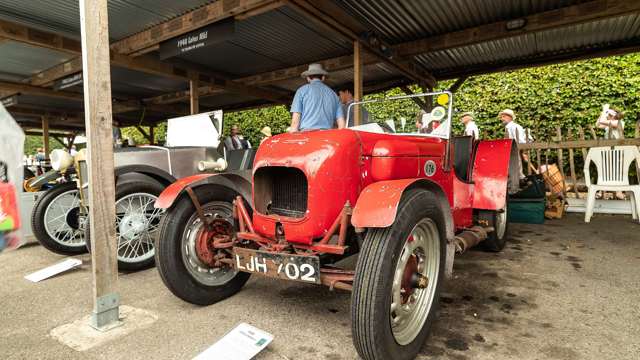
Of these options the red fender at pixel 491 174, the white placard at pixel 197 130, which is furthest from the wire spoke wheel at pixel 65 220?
the red fender at pixel 491 174

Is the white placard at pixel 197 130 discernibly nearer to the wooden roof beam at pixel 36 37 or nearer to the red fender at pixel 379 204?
the wooden roof beam at pixel 36 37

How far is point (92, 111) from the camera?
2145mm

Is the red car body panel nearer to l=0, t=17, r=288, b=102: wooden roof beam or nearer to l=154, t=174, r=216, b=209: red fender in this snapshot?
l=154, t=174, r=216, b=209: red fender

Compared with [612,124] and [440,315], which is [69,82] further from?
[612,124]

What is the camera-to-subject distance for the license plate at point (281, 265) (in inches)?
75.5

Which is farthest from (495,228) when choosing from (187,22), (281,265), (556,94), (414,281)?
(556,94)

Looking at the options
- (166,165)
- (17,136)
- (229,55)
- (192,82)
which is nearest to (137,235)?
(166,165)

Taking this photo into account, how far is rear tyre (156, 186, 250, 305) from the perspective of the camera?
7.77 ft

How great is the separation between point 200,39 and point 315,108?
109 inches

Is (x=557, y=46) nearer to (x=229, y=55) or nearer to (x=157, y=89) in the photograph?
(x=229, y=55)

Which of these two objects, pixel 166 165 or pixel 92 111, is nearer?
pixel 92 111

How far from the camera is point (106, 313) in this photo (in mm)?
2254

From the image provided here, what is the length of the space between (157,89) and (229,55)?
408 cm

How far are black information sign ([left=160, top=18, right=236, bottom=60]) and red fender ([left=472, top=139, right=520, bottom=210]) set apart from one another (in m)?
3.29
